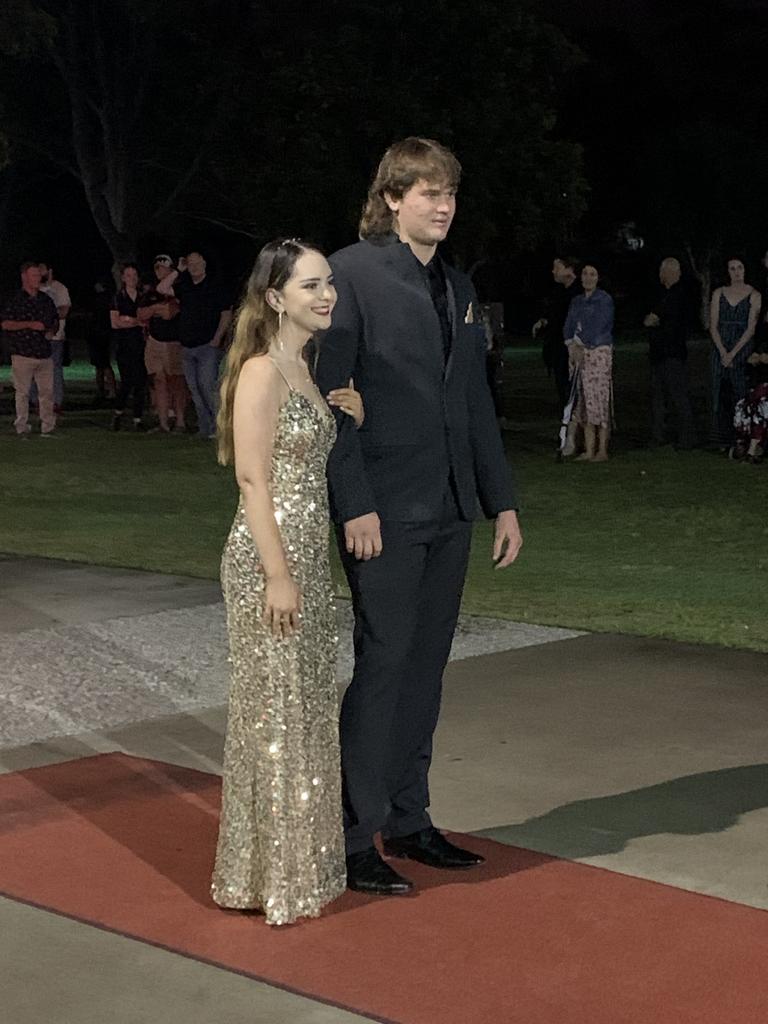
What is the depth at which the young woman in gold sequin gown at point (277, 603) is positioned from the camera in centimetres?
514

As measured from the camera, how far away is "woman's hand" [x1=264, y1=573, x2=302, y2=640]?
16.8 ft

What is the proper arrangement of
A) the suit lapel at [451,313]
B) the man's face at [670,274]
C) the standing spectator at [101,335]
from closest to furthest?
the suit lapel at [451,313] → the man's face at [670,274] → the standing spectator at [101,335]

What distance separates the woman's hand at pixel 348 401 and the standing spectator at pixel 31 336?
→ 612 inches

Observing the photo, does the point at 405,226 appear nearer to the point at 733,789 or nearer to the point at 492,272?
the point at 733,789

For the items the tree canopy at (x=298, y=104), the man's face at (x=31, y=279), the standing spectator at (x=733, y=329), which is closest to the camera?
the standing spectator at (x=733, y=329)

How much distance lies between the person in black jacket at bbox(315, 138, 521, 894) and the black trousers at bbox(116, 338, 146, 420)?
1687 cm

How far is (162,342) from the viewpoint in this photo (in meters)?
21.1

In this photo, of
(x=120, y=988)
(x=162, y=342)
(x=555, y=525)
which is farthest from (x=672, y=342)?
(x=120, y=988)

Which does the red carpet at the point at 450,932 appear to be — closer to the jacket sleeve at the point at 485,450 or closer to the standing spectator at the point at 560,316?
the jacket sleeve at the point at 485,450

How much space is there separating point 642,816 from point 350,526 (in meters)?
1.62

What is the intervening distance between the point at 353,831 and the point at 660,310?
1369 centimetres

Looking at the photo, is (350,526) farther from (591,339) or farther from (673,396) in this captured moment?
(673,396)

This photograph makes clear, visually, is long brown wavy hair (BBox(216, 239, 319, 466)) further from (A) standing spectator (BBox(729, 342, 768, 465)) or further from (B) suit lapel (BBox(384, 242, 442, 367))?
(A) standing spectator (BBox(729, 342, 768, 465))

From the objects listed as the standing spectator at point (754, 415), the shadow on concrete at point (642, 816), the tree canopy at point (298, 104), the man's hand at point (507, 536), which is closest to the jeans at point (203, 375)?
the standing spectator at point (754, 415)
